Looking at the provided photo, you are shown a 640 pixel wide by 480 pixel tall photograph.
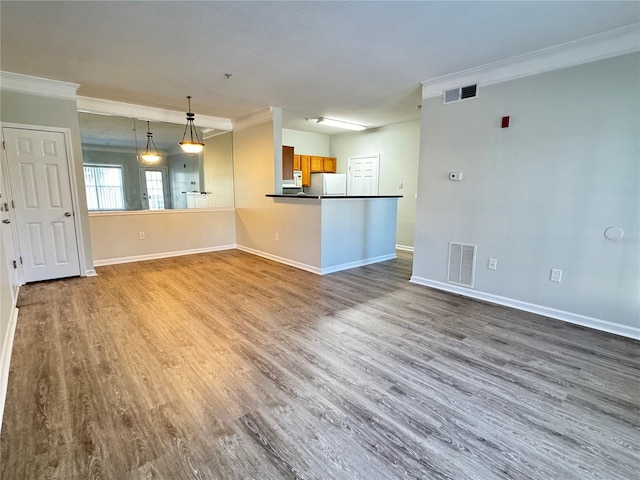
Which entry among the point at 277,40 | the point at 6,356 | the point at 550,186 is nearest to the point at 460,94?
the point at 550,186

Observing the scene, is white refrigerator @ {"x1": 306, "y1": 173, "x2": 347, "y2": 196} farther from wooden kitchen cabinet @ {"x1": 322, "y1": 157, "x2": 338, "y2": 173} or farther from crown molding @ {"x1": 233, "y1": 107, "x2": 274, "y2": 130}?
crown molding @ {"x1": 233, "y1": 107, "x2": 274, "y2": 130}

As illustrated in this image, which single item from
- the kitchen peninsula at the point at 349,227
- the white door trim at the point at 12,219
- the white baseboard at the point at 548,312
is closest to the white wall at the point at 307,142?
the kitchen peninsula at the point at 349,227

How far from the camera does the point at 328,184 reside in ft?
23.7

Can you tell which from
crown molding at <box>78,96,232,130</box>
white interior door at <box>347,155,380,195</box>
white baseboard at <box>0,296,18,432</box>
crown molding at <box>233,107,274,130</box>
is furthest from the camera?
white interior door at <box>347,155,380,195</box>

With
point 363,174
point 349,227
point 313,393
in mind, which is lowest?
point 313,393

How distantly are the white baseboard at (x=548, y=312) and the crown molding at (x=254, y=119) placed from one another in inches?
142

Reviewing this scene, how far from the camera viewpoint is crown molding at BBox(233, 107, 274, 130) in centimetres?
518

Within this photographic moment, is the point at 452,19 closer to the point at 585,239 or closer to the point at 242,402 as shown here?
the point at 585,239

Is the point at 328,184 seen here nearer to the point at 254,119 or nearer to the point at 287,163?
the point at 287,163

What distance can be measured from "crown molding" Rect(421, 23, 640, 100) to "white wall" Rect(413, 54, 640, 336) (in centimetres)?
6

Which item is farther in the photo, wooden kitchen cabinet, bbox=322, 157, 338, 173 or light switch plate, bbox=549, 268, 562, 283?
wooden kitchen cabinet, bbox=322, 157, 338, 173

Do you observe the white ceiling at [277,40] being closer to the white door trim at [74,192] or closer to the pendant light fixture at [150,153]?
the white door trim at [74,192]

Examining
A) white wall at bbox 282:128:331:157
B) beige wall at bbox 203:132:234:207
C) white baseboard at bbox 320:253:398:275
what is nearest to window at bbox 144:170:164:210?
beige wall at bbox 203:132:234:207

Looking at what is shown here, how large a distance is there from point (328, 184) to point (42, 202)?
5.00 metres
